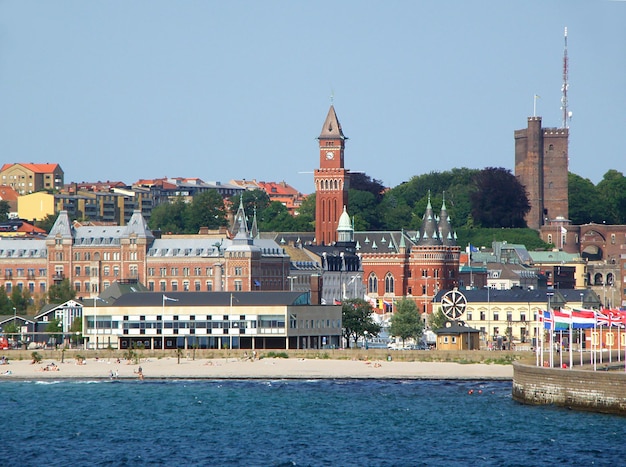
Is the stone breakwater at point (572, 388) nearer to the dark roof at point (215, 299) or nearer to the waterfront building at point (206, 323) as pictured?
the waterfront building at point (206, 323)

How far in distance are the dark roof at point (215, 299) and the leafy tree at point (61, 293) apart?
2920cm

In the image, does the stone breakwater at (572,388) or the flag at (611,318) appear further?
the flag at (611,318)

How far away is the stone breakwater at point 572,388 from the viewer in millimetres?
89000

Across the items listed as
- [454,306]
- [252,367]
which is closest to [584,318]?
[252,367]

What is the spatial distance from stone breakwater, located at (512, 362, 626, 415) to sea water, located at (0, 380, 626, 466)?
68 cm

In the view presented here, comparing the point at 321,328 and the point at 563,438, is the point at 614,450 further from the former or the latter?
the point at 321,328

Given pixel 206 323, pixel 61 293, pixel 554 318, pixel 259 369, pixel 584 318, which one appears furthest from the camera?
pixel 61 293

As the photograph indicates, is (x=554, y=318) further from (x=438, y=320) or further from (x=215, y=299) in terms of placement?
(x=438, y=320)

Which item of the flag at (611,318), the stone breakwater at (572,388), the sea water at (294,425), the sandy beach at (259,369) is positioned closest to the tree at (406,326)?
the sandy beach at (259,369)

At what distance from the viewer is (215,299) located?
137 metres

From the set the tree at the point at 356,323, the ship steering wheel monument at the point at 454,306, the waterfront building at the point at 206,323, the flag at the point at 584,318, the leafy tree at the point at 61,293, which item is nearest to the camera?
the flag at the point at 584,318

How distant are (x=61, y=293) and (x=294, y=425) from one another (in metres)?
80.1

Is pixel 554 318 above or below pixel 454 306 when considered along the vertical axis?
below

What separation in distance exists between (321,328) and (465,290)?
34207mm
